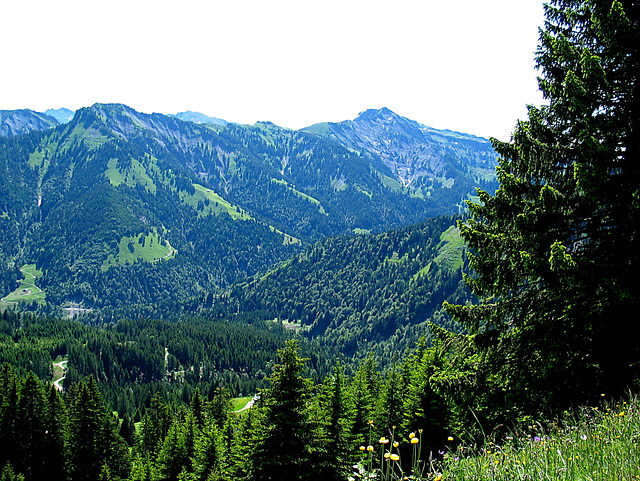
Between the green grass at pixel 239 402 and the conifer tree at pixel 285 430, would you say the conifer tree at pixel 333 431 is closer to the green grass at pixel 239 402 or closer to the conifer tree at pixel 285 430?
the conifer tree at pixel 285 430

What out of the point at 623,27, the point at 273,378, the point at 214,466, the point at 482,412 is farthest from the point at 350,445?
the point at 623,27

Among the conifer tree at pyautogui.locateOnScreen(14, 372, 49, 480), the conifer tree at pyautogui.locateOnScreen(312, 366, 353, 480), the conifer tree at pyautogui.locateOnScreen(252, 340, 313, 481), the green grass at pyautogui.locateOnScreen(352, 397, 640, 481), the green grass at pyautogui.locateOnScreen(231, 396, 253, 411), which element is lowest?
the green grass at pyautogui.locateOnScreen(231, 396, 253, 411)

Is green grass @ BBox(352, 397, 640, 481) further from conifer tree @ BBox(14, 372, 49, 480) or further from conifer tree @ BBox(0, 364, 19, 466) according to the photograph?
conifer tree @ BBox(0, 364, 19, 466)

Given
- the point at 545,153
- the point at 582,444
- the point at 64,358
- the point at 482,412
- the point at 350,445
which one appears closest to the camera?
the point at 582,444

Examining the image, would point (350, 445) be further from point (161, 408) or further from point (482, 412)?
point (161, 408)

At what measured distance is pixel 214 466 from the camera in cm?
3528

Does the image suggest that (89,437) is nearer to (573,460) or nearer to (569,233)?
(569,233)

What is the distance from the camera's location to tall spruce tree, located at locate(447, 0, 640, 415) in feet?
38.2

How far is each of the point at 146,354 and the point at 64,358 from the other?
33.8 m

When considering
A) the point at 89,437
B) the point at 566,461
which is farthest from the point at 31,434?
the point at 566,461

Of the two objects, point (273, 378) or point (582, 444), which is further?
point (273, 378)

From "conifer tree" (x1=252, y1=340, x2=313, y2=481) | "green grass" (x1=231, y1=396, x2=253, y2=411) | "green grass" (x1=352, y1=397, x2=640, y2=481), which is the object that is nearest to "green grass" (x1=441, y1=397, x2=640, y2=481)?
"green grass" (x1=352, y1=397, x2=640, y2=481)

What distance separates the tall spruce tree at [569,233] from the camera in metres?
11.6

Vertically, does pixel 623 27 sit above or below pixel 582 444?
above
